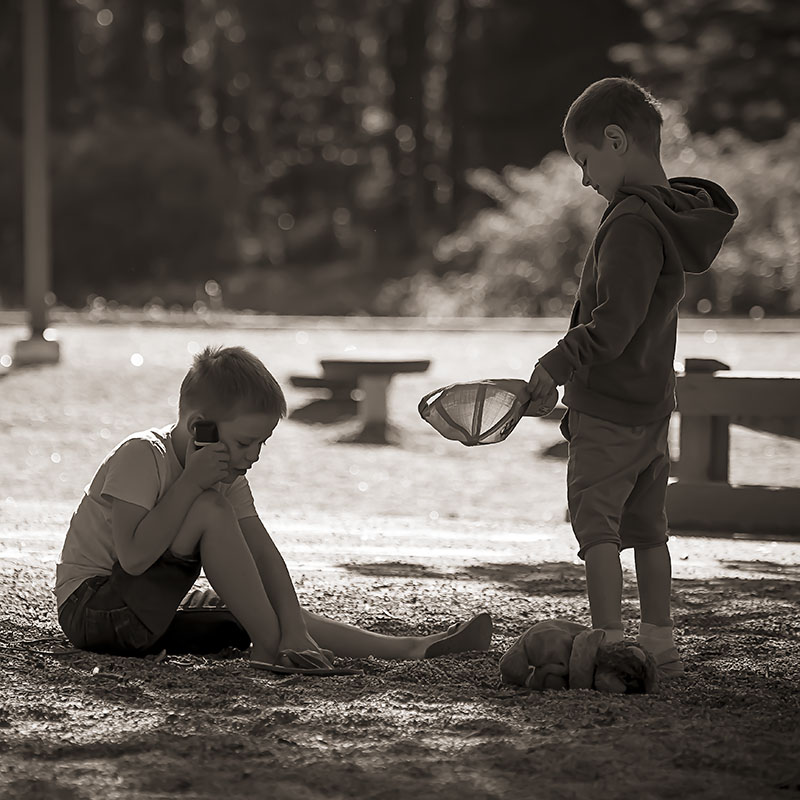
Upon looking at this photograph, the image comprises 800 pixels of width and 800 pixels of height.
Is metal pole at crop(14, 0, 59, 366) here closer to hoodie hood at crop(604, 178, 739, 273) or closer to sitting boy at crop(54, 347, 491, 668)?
sitting boy at crop(54, 347, 491, 668)

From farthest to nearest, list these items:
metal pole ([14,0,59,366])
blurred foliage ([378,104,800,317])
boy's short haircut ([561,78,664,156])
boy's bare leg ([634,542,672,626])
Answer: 1. blurred foliage ([378,104,800,317])
2. metal pole ([14,0,59,366])
3. boy's bare leg ([634,542,672,626])
4. boy's short haircut ([561,78,664,156])

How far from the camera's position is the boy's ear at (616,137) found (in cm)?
410

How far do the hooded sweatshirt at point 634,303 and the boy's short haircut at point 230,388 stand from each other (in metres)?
0.75

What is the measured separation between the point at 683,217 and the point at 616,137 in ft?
0.94

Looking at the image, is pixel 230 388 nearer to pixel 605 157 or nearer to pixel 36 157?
pixel 605 157

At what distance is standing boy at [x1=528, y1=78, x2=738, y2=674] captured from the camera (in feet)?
13.2

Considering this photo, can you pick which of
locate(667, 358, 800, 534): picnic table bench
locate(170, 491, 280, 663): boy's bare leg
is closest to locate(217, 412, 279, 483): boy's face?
locate(170, 491, 280, 663): boy's bare leg

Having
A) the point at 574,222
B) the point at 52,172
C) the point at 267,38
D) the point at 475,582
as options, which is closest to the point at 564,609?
the point at 475,582

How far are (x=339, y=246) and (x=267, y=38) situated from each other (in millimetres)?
6719

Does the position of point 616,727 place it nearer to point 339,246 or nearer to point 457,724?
point 457,724

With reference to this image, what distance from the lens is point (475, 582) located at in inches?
222

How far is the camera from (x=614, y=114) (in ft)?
13.4

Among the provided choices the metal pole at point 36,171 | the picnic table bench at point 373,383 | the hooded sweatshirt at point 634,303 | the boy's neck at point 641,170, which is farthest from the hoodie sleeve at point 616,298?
the metal pole at point 36,171

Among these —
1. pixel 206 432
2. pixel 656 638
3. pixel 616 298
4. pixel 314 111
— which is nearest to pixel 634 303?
pixel 616 298
